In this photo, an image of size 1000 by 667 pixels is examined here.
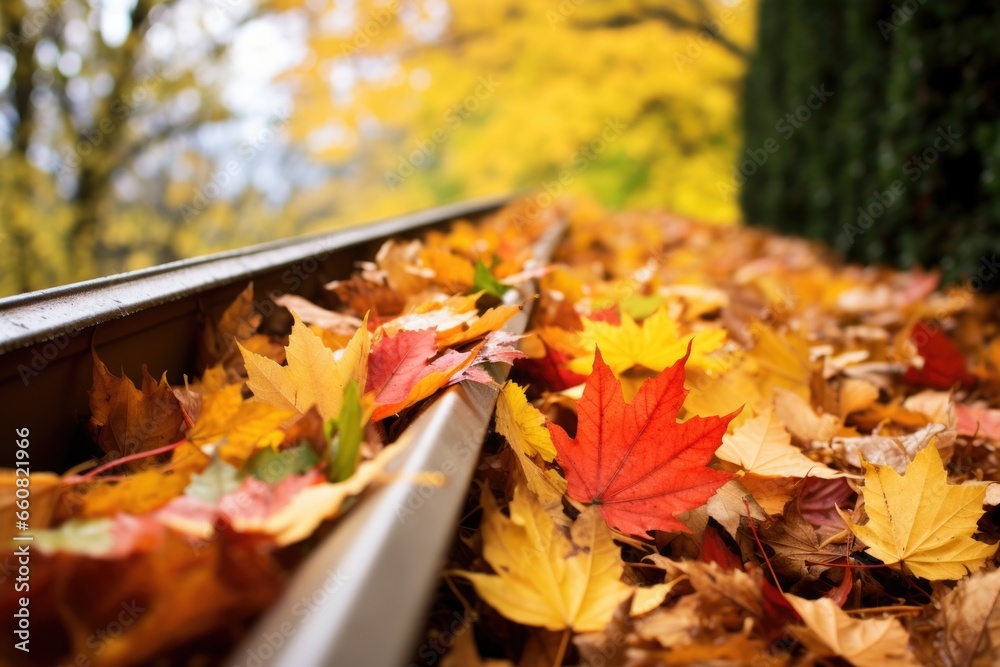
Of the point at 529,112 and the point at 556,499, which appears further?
the point at 529,112

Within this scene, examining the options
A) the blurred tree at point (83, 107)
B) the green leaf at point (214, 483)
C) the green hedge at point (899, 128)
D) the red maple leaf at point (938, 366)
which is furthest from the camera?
the blurred tree at point (83, 107)

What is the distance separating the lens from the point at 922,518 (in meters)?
0.84

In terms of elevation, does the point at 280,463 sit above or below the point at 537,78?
below

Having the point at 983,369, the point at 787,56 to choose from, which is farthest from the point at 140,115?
the point at 983,369

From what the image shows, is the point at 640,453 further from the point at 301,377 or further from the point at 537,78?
the point at 537,78

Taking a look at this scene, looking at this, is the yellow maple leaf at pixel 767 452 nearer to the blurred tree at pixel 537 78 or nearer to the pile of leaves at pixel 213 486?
the pile of leaves at pixel 213 486

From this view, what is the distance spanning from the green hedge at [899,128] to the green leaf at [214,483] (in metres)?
2.88

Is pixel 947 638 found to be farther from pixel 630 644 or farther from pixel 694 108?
pixel 694 108

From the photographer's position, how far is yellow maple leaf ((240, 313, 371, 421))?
760 mm

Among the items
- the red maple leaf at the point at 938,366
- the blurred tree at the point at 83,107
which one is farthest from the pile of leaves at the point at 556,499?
the blurred tree at the point at 83,107

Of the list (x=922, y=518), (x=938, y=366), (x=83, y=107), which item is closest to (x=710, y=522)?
(x=922, y=518)

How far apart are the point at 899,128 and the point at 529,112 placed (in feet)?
27.0

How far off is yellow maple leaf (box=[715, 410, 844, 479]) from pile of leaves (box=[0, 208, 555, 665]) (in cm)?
36

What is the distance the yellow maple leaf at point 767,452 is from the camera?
94 centimetres
